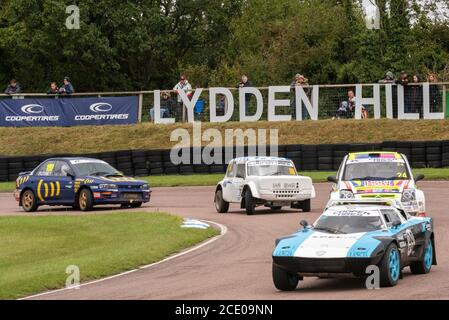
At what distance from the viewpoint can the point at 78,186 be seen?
91.4 feet

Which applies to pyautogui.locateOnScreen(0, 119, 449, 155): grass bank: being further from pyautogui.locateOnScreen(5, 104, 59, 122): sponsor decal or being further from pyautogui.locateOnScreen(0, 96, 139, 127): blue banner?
pyautogui.locateOnScreen(5, 104, 59, 122): sponsor decal

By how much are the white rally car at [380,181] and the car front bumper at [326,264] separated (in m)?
7.20

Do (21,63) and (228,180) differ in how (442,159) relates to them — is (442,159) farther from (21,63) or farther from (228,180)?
(21,63)

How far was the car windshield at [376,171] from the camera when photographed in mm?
21891

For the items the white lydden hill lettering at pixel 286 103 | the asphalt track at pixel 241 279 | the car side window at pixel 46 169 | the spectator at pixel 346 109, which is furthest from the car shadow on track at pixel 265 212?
the spectator at pixel 346 109

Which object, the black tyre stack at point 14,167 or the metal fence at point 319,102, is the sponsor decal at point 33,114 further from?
the black tyre stack at point 14,167

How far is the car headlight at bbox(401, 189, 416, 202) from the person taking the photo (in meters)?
20.9

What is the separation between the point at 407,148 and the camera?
35.5 m

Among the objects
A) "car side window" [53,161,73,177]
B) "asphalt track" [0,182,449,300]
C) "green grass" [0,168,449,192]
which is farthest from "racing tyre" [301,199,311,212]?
"green grass" [0,168,449,192]

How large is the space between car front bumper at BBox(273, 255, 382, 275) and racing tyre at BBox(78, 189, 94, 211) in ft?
47.0

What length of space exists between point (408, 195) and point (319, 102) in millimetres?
19812

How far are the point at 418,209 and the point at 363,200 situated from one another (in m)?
5.14

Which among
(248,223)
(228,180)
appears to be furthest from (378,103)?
(248,223)

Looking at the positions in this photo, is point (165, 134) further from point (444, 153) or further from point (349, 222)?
point (349, 222)
